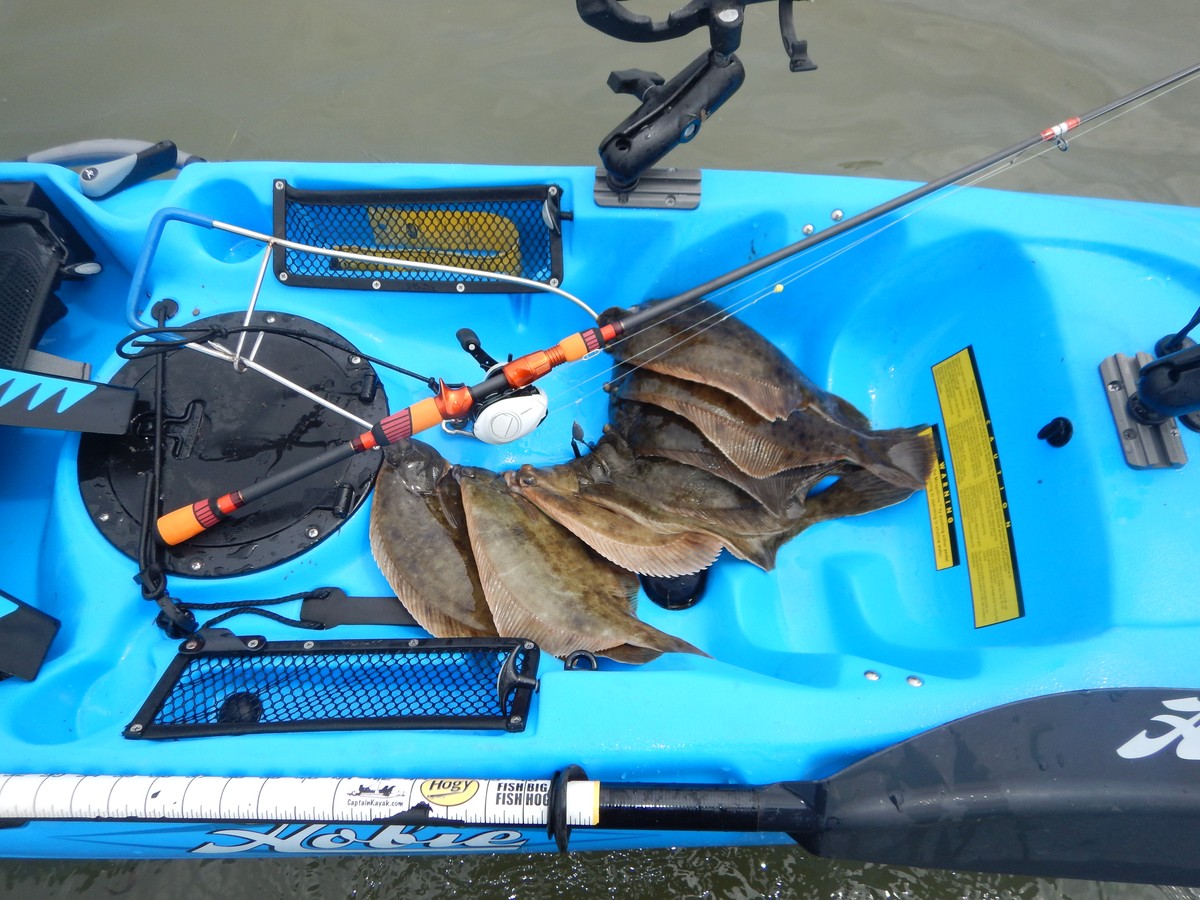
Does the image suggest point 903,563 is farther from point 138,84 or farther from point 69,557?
point 138,84

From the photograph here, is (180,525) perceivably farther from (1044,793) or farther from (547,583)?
(1044,793)

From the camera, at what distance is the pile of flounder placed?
7.13 ft

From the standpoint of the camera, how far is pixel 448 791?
1534 mm

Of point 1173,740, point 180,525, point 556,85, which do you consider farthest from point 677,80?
point 556,85

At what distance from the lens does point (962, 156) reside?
4.13 m

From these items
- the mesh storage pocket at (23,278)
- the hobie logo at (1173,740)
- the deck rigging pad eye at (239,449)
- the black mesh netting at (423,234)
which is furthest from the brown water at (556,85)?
the hobie logo at (1173,740)

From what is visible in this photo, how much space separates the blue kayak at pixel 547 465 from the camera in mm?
1563

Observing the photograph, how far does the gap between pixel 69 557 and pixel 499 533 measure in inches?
53.1

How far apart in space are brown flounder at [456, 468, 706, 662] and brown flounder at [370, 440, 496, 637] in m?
0.07

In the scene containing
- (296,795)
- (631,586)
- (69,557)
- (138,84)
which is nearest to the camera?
(296,795)

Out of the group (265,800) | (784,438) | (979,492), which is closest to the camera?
(265,800)

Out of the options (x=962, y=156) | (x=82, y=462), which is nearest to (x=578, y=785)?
(x=82, y=462)

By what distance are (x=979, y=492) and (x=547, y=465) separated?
1511 millimetres

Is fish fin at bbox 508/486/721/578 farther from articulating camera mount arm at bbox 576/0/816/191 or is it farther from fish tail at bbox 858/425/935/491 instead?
articulating camera mount arm at bbox 576/0/816/191
